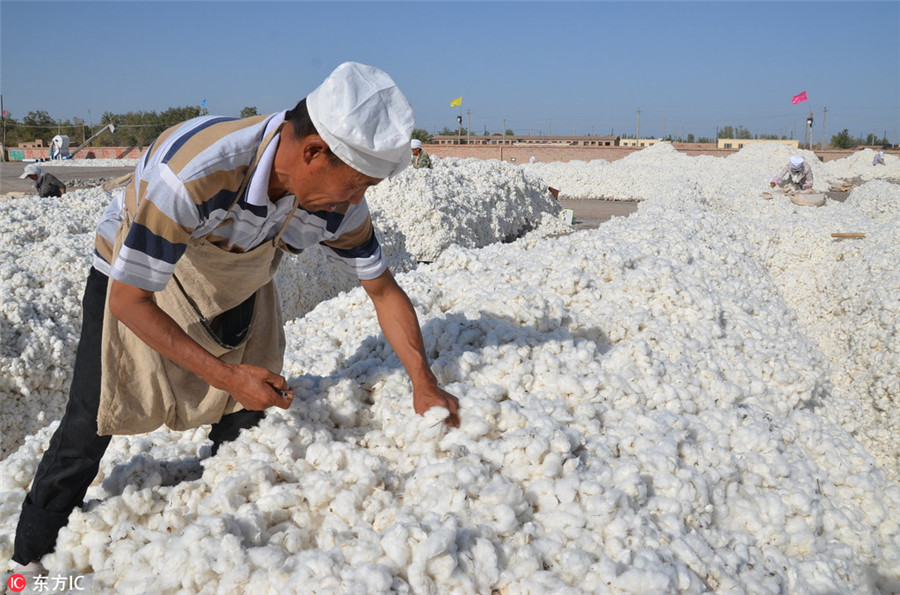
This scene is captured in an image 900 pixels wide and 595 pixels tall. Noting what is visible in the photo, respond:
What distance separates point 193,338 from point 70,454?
1.18 ft

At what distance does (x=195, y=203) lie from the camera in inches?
51.2

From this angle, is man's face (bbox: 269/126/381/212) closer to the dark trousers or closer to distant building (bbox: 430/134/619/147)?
the dark trousers

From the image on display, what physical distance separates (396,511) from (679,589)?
0.62 metres

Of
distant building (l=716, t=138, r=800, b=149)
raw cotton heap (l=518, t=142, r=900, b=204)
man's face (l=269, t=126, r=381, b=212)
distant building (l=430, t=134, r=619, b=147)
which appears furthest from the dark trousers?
distant building (l=430, t=134, r=619, b=147)

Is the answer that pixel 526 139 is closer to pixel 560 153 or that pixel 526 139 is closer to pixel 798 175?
pixel 560 153

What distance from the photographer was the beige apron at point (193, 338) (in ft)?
4.85

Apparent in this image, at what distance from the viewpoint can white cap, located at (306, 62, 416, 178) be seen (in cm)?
130

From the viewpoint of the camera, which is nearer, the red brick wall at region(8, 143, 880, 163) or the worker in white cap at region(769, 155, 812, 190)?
the worker in white cap at region(769, 155, 812, 190)

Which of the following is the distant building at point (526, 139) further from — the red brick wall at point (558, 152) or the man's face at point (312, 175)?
the man's face at point (312, 175)

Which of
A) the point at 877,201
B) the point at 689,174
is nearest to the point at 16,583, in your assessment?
the point at 877,201

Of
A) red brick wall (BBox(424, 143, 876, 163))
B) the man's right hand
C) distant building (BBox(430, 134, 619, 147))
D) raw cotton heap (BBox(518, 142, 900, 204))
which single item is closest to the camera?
the man's right hand

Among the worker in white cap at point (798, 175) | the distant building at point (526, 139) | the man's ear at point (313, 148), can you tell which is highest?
the distant building at point (526, 139)

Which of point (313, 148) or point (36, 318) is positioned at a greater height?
point (313, 148)

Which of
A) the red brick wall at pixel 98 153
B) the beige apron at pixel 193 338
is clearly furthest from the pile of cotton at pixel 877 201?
the red brick wall at pixel 98 153
